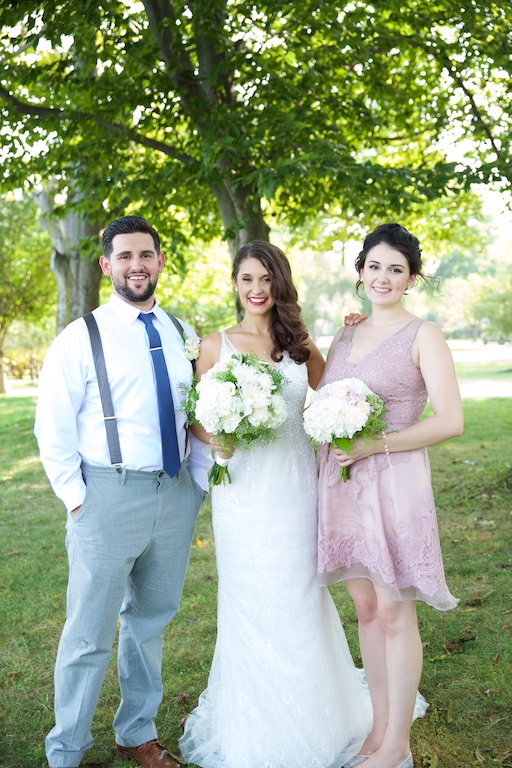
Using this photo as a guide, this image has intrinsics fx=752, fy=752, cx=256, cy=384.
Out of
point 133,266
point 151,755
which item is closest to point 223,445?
point 133,266

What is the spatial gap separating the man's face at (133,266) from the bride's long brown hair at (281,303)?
2.17ft

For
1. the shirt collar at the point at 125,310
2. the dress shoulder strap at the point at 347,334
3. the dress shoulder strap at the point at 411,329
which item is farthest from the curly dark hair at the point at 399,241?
the shirt collar at the point at 125,310

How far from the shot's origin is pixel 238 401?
3680mm

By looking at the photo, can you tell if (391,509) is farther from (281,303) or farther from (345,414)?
(281,303)

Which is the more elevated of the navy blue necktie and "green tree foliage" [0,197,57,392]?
"green tree foliage" [0,197,57,392]

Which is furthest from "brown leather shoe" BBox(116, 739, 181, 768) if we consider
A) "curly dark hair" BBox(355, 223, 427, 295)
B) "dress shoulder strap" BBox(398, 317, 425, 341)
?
"curly dark hair" BBox(355, 223, 427, 295)

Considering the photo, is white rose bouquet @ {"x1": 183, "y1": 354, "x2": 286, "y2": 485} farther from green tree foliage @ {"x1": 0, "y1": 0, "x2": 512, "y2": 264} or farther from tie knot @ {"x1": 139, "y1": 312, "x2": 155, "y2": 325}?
green tree foliage @ {"x1": 0, "y1": 0, "x2": 512, "y2": 264}

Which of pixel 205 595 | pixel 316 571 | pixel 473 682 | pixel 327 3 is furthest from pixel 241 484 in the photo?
pixel 327 3

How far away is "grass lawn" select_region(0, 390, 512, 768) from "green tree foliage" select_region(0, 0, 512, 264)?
373cm

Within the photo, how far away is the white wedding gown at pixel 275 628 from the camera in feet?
13.4

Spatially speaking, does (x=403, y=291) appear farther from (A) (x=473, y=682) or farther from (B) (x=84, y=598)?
(A) (x=473, y=682)

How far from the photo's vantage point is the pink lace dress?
3.80 meters

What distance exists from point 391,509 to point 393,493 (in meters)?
0.09

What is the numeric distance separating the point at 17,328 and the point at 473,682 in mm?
33483
